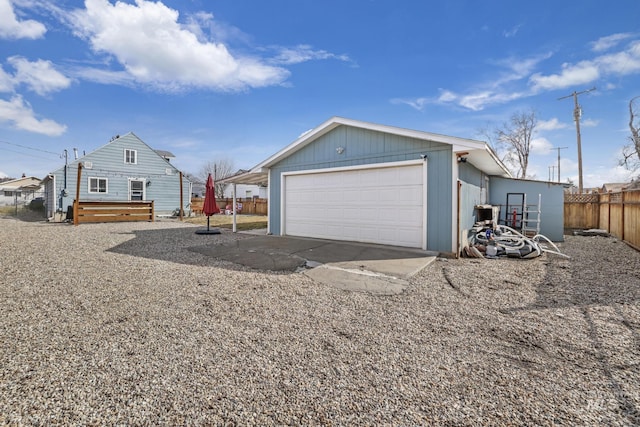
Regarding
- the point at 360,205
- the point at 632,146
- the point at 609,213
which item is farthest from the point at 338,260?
the point at 632,146

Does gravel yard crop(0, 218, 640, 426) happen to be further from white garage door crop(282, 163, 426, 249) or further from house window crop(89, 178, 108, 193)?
house window crop(89, 178, 108, 193)

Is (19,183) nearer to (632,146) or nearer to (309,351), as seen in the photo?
(309,351)

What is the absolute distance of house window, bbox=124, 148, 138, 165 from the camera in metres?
17.9

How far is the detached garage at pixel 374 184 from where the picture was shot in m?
6.49

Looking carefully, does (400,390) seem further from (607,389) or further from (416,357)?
(607,389)

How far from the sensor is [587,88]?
16.3 meters

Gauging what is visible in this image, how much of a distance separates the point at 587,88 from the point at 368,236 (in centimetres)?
1877

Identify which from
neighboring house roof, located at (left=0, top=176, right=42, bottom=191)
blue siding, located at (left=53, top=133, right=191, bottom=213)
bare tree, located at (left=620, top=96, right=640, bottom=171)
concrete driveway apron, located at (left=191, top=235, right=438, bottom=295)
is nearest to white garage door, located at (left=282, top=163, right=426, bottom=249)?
concrete driveway apron, located at (left=191, top=235, right=438, bottom=295)

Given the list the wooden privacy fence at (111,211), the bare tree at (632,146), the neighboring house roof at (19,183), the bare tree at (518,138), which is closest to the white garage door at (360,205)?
the wooden privacy fence at (111,211)

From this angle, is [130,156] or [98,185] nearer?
[98,185]

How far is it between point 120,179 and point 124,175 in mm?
348

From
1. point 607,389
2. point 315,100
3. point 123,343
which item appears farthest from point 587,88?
point 123,343

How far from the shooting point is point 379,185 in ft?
24.6

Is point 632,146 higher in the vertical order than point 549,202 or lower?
higher
